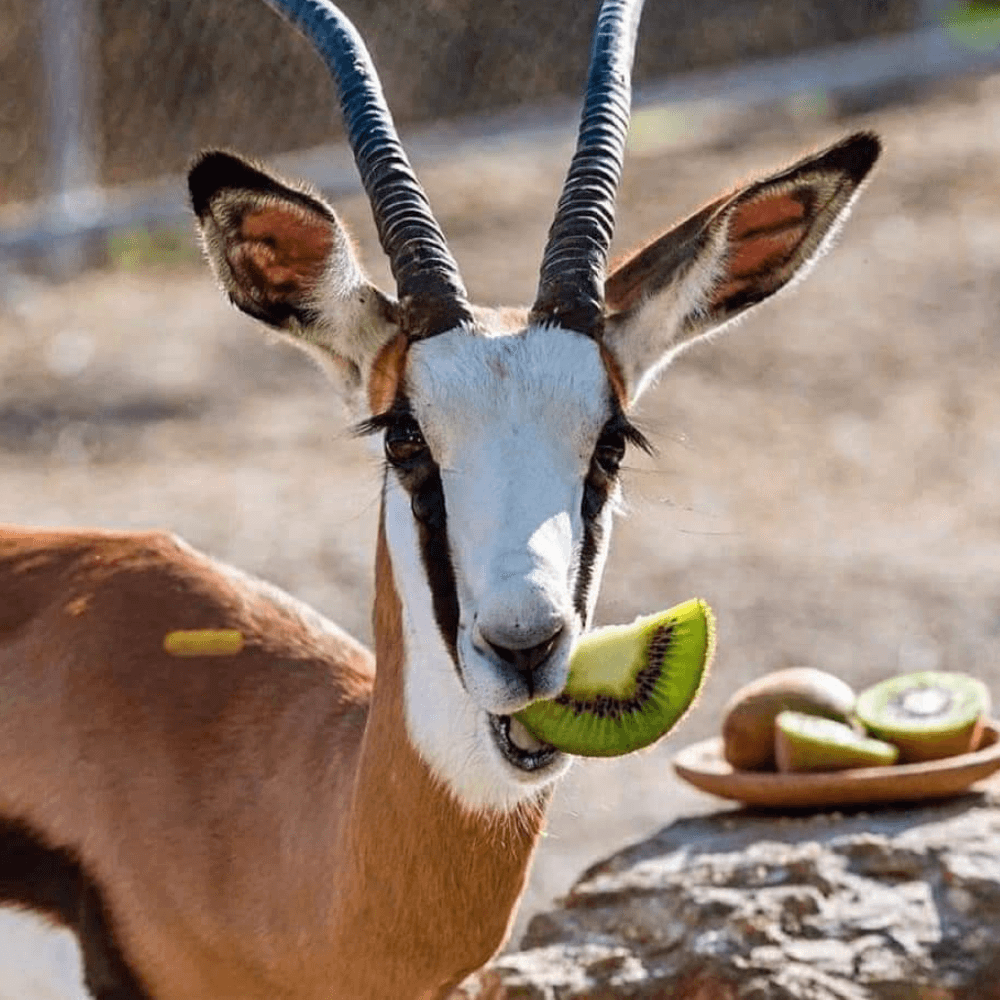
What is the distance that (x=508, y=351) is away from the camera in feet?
13.9

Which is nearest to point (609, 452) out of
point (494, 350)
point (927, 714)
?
point (494, 350)

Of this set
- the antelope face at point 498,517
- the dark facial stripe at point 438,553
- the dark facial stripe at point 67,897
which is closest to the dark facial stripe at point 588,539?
the antelope face at point 498,517

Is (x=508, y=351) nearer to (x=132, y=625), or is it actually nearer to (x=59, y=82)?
(x=132, y=625)

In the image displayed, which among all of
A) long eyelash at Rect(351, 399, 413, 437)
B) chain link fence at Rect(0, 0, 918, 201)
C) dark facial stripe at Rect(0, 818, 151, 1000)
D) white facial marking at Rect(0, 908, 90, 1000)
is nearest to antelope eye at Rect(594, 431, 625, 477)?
long eyelash at Rect(351, 399, 413, 437)

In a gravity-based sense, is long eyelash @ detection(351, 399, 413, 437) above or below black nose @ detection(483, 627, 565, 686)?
above

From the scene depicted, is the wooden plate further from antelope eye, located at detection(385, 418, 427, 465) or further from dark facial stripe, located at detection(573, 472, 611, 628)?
antelope eye, located at detection(385, 418, 427, 465)

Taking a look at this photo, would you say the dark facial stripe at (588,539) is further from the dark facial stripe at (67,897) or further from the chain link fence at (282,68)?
the chain link fence at (282,68)

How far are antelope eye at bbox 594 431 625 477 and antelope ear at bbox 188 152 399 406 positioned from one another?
2.00 feet

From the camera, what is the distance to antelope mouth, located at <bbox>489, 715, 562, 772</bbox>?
412 cm

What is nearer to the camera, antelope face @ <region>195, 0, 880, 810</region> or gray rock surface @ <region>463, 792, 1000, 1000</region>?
antelope face @ <region>195, 0, 880, 810</region>

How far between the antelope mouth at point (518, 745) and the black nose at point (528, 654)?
12.4 inches

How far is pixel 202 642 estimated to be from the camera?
4992 mm

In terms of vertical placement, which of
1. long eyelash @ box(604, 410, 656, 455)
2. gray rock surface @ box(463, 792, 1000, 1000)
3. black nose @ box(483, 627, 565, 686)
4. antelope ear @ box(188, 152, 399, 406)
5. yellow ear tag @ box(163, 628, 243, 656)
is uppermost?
antelope ear @ box(188, 152, 399, 406)

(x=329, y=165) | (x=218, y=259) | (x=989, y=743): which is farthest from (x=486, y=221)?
(x=218, y=259)
